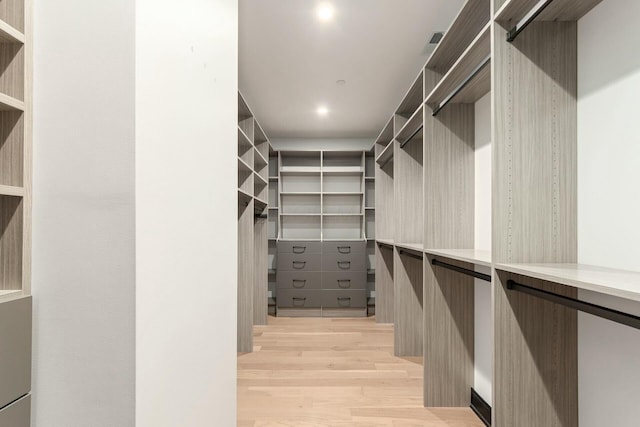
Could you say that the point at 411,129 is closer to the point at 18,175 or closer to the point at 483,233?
the point at 483,233

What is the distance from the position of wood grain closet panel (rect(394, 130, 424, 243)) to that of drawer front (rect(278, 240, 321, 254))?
1.66 metres

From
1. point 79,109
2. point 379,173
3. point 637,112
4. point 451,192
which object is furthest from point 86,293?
point 379,173

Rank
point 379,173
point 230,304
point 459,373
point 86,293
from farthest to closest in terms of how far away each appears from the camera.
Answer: point 379,173 → point 459,373 → point 230,304 → point 86,293

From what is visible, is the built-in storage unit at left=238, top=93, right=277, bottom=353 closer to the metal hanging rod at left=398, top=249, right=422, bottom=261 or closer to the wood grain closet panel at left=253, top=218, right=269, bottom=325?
the wood grain closet panel at left=253, top=218, right=269, bottom=325

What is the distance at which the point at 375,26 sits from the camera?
2479mm

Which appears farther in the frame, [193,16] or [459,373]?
[459,373]

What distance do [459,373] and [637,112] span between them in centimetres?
179

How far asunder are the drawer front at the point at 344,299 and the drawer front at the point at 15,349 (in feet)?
13.8

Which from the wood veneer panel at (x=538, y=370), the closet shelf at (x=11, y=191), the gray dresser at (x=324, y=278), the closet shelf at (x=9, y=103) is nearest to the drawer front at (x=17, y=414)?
the closet shelf at (x=11, y=191)

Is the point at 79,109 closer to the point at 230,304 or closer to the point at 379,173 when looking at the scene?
the point at 230,304

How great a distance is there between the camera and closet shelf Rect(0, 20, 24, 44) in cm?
67

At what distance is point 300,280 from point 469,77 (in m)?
3.50

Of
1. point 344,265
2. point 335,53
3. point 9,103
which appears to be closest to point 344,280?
point 344,265

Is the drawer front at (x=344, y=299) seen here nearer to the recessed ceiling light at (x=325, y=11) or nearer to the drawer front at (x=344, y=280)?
the drawer front at (x=344, y=280)
